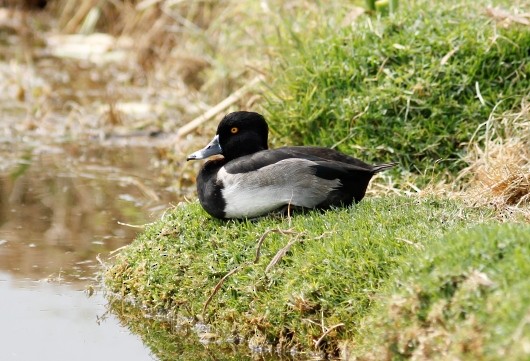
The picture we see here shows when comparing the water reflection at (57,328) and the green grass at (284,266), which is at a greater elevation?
the green grass at (284,266)

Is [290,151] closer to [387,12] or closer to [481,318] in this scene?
[481,318]

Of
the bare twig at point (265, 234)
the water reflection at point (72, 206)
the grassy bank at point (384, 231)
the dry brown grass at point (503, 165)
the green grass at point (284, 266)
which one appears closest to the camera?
the grassy bank at point (384, 231)

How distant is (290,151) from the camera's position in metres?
6.22

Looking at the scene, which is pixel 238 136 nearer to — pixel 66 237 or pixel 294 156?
pixel 294 156

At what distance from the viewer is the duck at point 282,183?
6.07 meters

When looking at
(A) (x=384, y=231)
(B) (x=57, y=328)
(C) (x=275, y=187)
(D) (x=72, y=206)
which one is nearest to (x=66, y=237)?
(D) (x=72, y=206)

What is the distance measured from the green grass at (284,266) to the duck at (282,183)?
108 millimetres

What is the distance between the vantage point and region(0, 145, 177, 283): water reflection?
23.2ft

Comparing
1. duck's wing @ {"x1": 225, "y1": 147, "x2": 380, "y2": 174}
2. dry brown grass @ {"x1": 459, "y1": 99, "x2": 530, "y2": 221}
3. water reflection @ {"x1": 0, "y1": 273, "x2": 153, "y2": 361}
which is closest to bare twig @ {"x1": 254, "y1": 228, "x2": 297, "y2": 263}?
duck's wing @ {"x1": 225, "y1": 147, "x2": 380, "y2": 174}

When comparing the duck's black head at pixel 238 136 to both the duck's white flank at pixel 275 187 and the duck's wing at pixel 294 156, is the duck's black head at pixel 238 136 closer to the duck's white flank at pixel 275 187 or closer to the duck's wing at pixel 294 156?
the duck's wing at pixel 294 156

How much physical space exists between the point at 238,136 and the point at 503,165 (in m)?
1.89

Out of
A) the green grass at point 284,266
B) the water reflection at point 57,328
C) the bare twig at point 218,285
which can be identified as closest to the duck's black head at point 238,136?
the green grass at point 284,266

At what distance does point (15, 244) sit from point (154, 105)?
492cm

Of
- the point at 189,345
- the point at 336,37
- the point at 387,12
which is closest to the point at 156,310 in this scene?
the point at 189,345
